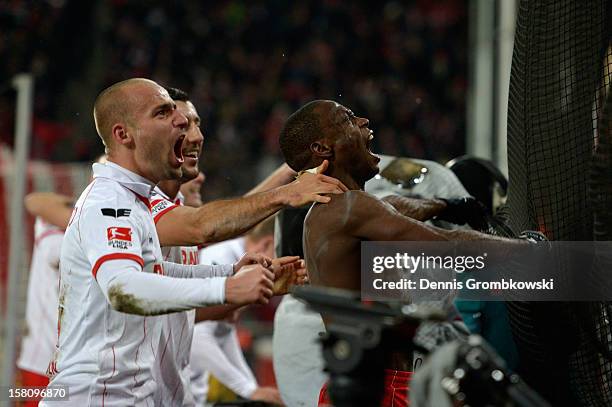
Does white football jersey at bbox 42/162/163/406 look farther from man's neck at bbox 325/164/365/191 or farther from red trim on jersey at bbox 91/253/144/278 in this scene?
man's neck at bbox 325/164/365/191

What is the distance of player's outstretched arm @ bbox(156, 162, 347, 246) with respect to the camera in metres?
3.65

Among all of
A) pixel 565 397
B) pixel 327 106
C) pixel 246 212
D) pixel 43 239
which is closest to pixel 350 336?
pixel 246 212

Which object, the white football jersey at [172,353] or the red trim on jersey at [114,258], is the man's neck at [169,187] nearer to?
the white football jersey at [172,353]

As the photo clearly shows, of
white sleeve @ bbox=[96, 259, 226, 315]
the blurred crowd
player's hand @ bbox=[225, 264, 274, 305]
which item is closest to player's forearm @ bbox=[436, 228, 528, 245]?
player's hand @ bbox=[225, 264, 274, 305]

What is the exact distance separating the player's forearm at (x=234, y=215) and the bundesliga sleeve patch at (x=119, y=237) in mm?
508

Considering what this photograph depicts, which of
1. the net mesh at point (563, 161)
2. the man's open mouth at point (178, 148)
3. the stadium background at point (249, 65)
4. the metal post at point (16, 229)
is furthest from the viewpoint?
the stadium background at point (249, 65)

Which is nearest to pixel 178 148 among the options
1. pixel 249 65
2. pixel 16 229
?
pixel 16 229

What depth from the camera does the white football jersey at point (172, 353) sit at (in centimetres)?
396

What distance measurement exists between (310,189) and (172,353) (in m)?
0.97

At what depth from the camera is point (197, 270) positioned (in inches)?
161

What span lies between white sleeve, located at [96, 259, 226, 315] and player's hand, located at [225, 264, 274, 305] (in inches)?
1.1

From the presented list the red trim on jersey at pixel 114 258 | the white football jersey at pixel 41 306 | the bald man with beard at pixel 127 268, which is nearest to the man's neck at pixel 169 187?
the bald man with beard at pixel 127 268

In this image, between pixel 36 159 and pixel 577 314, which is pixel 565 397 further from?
pixel 36 159

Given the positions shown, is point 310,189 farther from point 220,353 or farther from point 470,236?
point 220,353
